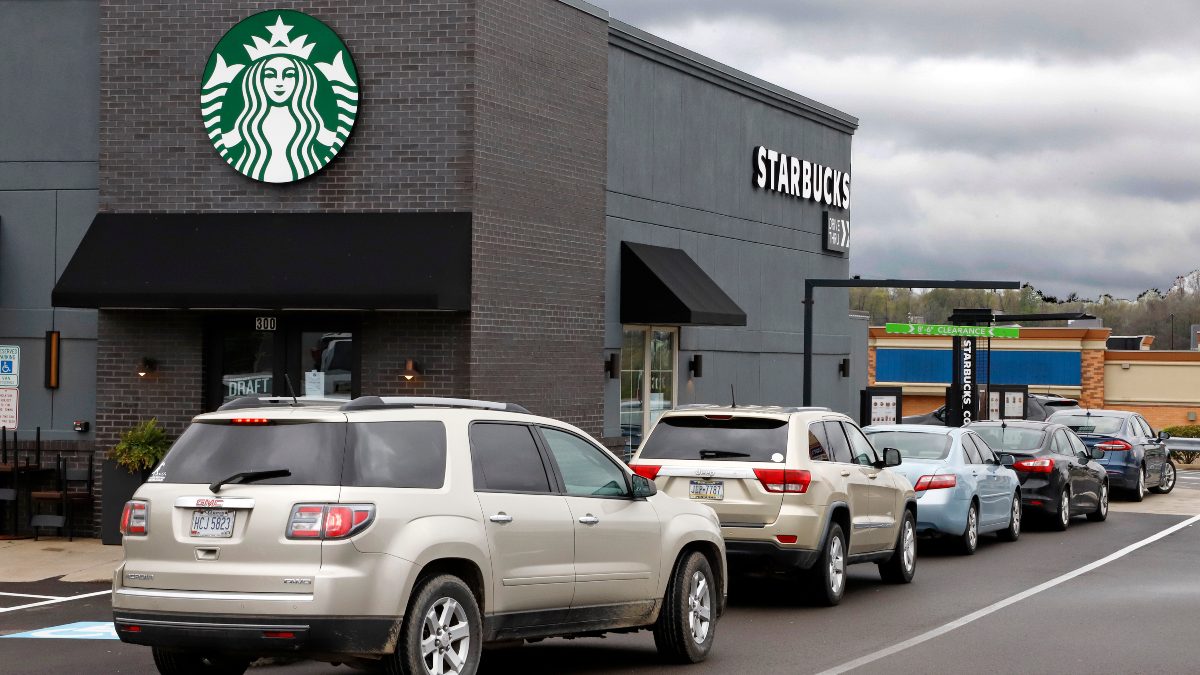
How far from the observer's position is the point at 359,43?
18.5 metres

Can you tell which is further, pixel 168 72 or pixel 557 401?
pixel 557 401

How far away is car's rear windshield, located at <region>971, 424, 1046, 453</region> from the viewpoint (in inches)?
889

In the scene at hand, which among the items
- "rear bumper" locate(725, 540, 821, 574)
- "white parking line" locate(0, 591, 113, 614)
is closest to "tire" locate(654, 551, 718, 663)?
"rear bumper" locate(725, 540, 821, 574)

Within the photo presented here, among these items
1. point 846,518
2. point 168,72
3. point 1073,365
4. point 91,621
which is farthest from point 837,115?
point 1073,365

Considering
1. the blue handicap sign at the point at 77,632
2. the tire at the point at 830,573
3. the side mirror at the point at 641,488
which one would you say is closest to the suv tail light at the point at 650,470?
the tire at the point at 830,573

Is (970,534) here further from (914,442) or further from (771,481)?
(771,481)

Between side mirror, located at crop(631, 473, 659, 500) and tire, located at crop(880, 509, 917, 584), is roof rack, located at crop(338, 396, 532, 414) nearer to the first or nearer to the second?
side mirror, located at crop(631, 473, 659, 500)

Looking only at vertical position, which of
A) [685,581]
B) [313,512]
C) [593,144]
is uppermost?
[593,144]

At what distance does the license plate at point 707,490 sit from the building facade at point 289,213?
16.1 feet

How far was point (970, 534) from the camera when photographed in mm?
18766

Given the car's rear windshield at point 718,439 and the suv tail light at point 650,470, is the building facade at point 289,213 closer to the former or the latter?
the car's rear windshield at point 718,439

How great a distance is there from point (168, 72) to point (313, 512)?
1198 centimetres

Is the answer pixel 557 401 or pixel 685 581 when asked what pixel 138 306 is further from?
pixel 685 581

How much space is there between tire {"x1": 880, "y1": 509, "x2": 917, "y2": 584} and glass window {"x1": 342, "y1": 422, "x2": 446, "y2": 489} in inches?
306
